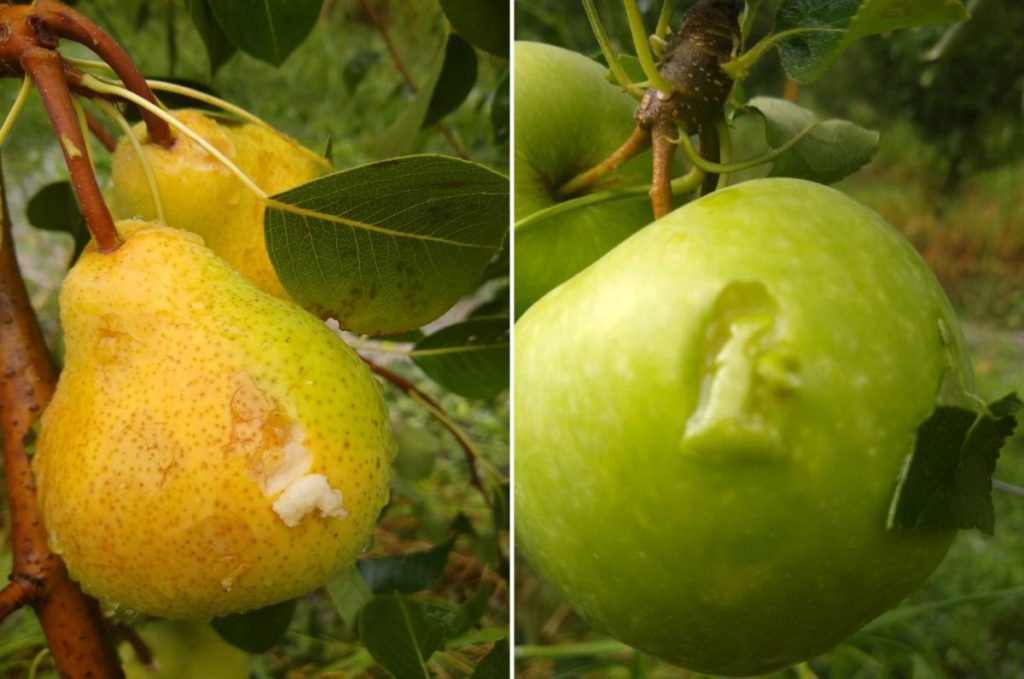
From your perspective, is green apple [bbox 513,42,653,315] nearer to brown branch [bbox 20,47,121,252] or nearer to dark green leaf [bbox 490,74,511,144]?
brown branch [bbox 20,47,121,252]

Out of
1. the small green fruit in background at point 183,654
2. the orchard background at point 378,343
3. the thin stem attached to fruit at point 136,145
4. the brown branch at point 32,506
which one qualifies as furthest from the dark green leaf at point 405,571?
the thin stem attached to fruit at point 136,145

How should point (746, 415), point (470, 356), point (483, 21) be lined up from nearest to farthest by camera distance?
point (746, 415), point (483, 21), point (470, 356)

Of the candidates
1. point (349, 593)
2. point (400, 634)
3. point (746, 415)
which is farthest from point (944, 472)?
point (349, 593)

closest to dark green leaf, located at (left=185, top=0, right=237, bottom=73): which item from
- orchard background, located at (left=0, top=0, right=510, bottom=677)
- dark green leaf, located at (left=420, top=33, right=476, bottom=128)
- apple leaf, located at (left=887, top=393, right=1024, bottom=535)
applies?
orchard background, located at (left=0, top=0, right=510, bottom=677)

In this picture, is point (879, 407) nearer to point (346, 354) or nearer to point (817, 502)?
point (817, 502)

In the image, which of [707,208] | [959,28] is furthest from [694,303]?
[959,28]

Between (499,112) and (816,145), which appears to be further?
(499,112)

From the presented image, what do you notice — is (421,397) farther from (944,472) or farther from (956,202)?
(956,202)
